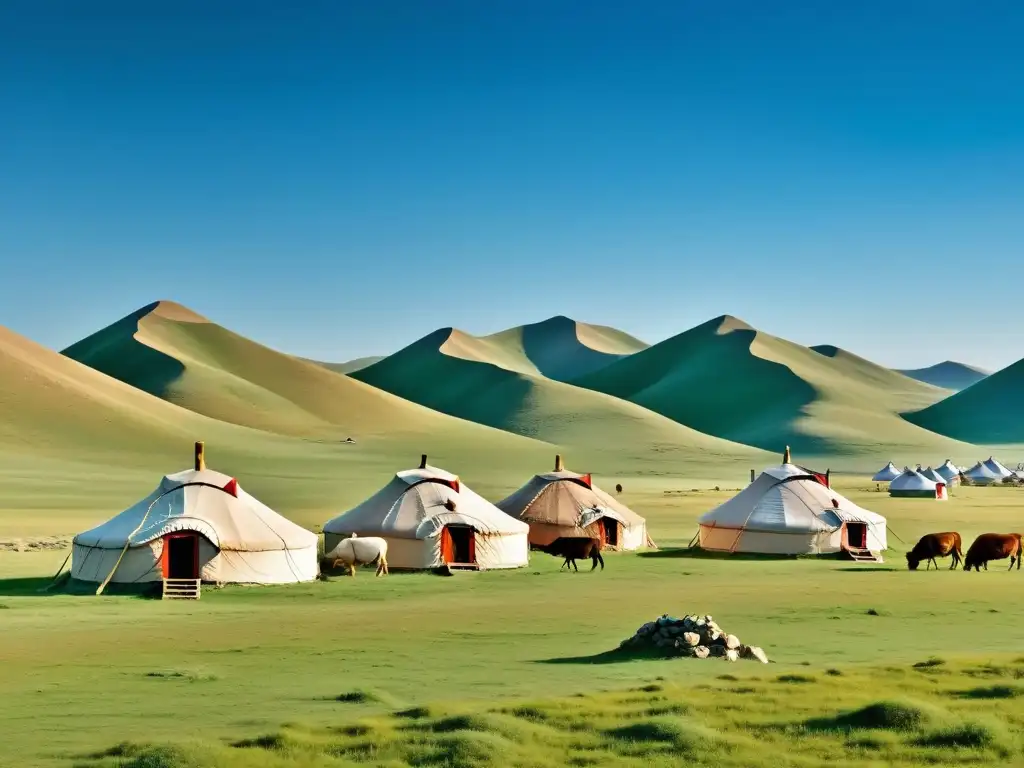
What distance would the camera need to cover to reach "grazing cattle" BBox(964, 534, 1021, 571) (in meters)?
33.7

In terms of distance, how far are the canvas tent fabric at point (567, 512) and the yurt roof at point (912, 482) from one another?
4189 cm

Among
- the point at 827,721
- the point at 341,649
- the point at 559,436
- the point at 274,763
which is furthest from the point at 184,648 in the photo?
the point at 559,436

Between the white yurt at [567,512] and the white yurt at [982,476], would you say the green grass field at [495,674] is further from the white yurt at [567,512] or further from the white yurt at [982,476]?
the white yurt at [982,476]

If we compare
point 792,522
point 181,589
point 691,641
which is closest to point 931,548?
point 792,522

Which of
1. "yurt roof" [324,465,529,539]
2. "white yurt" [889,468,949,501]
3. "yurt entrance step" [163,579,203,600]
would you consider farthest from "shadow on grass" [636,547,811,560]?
"white yurt" [889,468,949,501]

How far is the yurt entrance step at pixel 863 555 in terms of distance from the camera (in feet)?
120

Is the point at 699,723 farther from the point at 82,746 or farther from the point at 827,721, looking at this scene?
the point at 82,746

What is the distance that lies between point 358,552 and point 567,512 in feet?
30.1

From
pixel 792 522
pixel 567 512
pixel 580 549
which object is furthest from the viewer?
pixel 567 512

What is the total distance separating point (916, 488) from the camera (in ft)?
255

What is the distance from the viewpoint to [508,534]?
3372cm

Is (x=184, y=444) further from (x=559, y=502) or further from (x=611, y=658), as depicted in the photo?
(x=611, y=658)

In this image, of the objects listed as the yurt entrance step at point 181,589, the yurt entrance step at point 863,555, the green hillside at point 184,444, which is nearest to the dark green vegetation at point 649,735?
the yurt entrance step at point 181,589

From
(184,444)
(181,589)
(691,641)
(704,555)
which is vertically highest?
(184,444)
